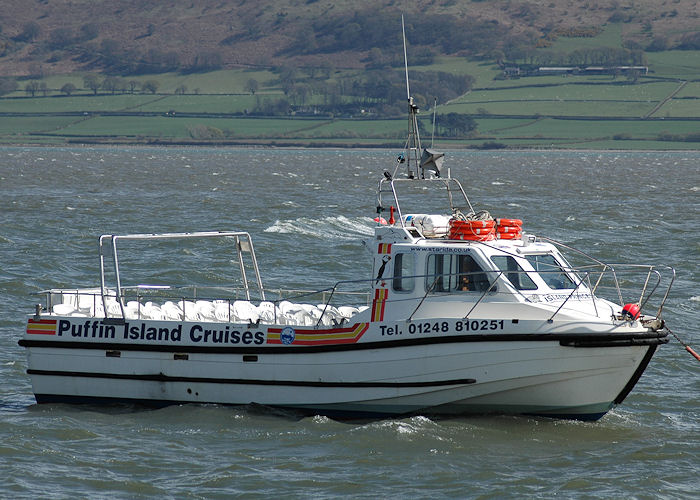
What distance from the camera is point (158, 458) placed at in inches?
619

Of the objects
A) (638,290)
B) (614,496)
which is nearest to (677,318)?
(638,290)

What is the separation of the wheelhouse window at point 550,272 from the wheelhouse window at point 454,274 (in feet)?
3.01

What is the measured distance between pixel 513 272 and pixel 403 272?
1.87 metres

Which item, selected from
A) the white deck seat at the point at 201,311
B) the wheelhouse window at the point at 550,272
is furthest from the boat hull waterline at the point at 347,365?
the wheelhouse window at the point at 550,272

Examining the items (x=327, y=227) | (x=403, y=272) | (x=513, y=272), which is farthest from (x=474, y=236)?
(x=327, y=227)

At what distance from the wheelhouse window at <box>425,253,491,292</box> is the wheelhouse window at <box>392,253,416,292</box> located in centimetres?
27

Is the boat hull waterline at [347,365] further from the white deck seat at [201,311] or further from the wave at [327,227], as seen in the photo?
the wave at [327,227]

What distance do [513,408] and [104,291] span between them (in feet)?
23.1

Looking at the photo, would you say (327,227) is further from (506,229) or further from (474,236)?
(474,236)

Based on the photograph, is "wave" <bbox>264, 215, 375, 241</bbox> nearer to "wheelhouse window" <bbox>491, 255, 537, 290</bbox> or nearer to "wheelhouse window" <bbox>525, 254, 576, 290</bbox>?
"wheelhouse window" <bbox>525, 254, 576, 290</bbox>

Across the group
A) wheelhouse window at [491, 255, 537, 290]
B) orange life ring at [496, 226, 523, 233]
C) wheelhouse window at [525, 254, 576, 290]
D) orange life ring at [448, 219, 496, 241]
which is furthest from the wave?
wheelhouse window at [491, 255, 537, 290]

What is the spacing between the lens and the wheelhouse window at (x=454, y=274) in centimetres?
1727

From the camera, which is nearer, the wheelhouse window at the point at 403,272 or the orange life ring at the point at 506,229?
the wheelhouse window at the point at 403,272

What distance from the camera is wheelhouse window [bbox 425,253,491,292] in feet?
56.6
